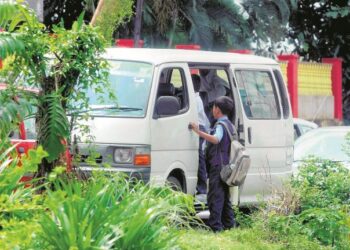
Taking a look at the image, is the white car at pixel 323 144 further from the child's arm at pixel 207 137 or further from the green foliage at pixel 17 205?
the green foliage at pixel 17 205

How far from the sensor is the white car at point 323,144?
15491 millimetres

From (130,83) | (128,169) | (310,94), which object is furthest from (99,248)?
(310,94)

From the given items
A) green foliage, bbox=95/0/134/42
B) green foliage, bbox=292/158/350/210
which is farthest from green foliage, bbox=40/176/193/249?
green foliage, bbox=95/0/134/42

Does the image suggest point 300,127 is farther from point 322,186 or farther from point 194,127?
point 322,186

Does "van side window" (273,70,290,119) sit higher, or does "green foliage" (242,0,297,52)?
"green foliage" (242,0,297,52)

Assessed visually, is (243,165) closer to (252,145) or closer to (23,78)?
(252,145)

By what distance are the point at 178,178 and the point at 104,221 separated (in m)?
6.02

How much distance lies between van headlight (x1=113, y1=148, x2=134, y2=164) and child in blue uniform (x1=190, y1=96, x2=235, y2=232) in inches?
37.1

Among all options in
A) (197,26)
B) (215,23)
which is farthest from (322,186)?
(215,23)

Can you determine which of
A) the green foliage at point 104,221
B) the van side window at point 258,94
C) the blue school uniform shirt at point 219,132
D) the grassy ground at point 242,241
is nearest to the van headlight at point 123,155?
the blue school uniform shirt at point 219,132

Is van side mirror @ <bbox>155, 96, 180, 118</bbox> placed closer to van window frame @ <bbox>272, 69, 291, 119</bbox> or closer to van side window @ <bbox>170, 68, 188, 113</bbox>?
van side window @ <bbox>170, 68, 188, 113</bbox>

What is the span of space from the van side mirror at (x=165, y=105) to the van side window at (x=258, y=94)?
1.68 meters

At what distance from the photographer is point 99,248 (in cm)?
670

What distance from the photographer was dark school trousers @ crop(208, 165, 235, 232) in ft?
40.7
